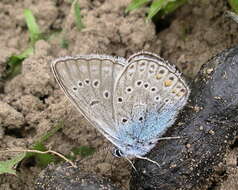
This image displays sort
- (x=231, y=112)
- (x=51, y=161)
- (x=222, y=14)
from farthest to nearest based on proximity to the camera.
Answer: (x=222, y=14)
(x=51, y=161)
(x=231, y=112)

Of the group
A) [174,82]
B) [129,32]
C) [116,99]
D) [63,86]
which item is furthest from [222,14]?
[63,86]

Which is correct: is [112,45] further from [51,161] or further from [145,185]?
[145,185]

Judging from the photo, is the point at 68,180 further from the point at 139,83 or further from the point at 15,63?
the point at 15,63

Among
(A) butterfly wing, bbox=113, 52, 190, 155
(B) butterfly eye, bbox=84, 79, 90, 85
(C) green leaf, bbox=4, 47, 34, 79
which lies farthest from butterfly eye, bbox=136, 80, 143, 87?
(C) green leaf, bbox=4, 47, 34, 79

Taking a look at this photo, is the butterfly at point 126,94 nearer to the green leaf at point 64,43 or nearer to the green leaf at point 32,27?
the green leaf at point 64,43

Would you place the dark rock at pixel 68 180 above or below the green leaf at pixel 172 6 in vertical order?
below

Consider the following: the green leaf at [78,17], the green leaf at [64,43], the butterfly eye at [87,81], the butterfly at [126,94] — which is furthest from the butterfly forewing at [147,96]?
the green leaf at [64,43]
